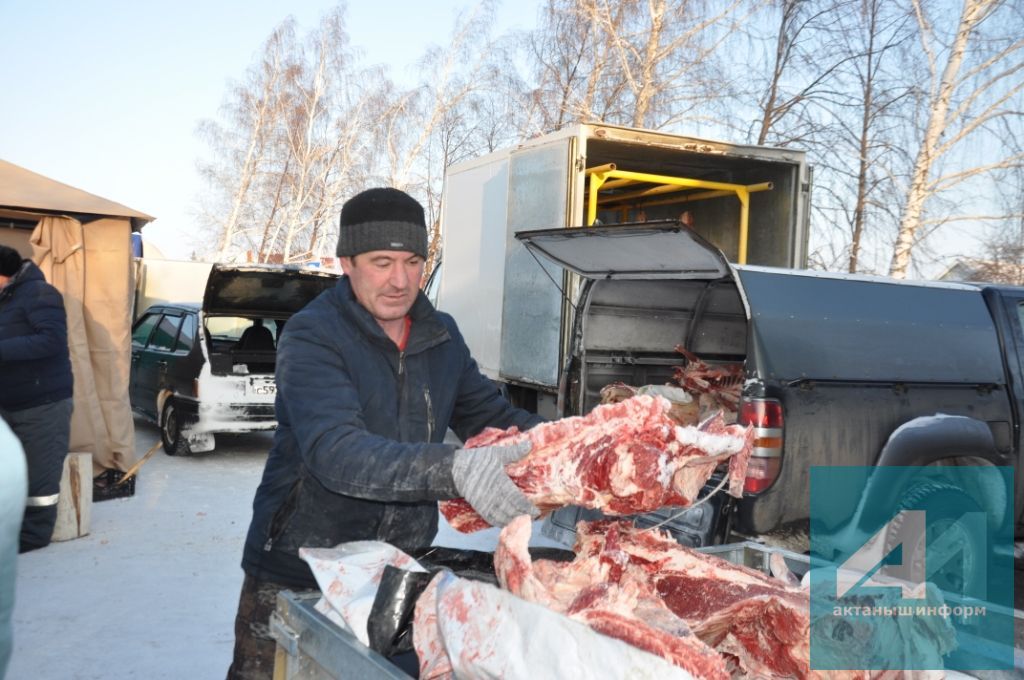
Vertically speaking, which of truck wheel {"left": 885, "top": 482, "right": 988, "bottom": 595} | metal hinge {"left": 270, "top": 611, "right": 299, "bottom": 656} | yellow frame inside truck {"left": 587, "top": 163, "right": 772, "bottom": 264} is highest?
yellow frame inside truck {"left": 587, "top": 163, "right": 772, "bottom": 264}

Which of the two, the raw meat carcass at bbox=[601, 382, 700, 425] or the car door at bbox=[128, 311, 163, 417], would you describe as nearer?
the raw meat carcass at bbox=[601, 382, 700, 425]

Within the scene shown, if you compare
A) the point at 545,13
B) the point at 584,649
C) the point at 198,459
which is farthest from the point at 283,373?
the point at 545,13

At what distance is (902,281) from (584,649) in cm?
424

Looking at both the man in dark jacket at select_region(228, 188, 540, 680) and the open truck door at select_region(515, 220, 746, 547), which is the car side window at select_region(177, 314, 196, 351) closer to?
the open truck door at select_region(515, 220, 746, 547)

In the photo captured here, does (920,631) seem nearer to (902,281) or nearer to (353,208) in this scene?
(353,208)

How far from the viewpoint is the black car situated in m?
9.55

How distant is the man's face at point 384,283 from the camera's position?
245 centimetres

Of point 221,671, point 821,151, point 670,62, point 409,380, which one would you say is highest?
point 670,62

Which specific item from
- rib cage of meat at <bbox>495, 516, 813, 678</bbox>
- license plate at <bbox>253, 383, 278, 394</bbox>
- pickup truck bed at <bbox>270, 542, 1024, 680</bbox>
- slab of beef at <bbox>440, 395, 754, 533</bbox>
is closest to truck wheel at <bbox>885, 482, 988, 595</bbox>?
pickup truck bed at <bbox>270, 542, 1024, 680</bbox>

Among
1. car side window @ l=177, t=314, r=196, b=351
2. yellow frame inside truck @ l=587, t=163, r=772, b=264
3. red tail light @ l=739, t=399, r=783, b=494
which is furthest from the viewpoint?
car side window @ l=177, t=314, r=196, b=351

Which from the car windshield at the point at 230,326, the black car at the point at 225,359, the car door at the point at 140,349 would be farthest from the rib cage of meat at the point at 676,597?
A: the car door at the point at 140,349

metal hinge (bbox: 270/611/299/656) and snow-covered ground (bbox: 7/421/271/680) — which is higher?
metal hinge (bbox: 270/611/299/656)

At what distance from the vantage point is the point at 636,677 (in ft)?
4.79

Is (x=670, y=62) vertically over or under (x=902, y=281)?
over
